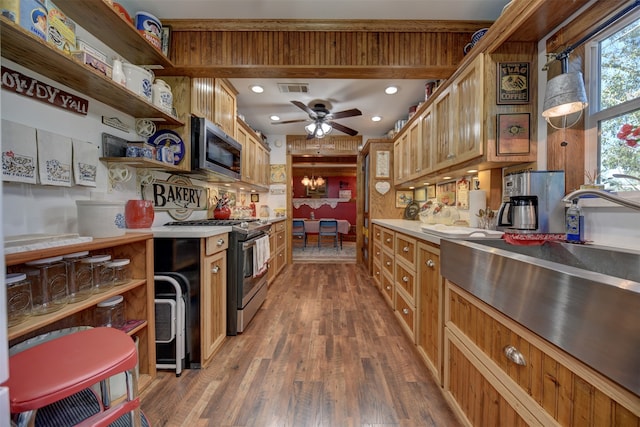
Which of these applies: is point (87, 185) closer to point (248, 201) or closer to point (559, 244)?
point (559, 244)

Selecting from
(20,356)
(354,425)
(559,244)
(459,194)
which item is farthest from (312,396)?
(459,194)

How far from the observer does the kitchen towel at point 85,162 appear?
140 centimetres

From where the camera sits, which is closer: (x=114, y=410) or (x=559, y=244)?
(x=114, y=410)

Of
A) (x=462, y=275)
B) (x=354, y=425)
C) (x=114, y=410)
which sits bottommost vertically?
(x=354, y=425)

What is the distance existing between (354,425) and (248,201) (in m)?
3.85

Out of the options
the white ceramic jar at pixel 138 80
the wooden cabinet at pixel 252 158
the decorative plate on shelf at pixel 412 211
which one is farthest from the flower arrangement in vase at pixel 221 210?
the decorative plate on shelf at pixel 412 211

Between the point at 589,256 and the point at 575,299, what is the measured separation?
0.83 meters

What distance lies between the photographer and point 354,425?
1.25 m

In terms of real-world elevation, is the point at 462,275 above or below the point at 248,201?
below

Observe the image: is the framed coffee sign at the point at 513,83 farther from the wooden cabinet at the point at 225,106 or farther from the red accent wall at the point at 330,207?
the red accent wall at the point at 330,207

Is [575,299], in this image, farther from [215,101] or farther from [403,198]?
[403,198]

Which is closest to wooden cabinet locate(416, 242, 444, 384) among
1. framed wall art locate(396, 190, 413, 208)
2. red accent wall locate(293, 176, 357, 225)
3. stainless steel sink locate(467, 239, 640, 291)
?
stainless steel sink locate(467, 239, 640, 291)

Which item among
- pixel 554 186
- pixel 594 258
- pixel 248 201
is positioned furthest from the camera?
pixel 248 201

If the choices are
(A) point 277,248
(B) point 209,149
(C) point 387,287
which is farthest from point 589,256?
(A) point 277,248
